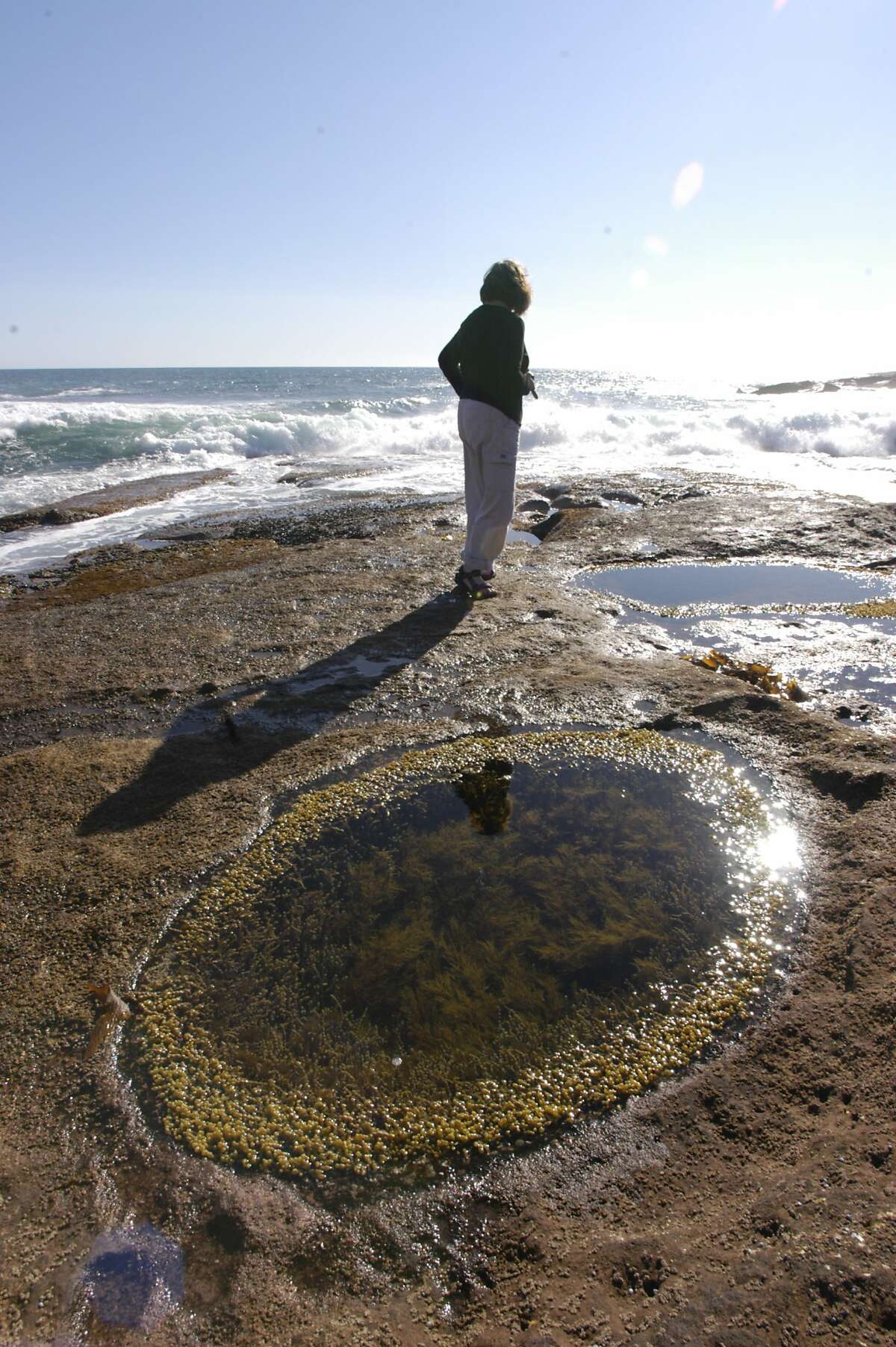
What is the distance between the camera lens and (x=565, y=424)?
1794cm

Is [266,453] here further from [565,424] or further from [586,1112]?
A: [586,1112]

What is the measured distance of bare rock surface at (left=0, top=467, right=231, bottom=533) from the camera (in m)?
8.71

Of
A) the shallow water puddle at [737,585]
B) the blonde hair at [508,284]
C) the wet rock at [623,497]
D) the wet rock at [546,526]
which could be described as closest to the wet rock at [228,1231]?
the shallow water puddle at [737,585]

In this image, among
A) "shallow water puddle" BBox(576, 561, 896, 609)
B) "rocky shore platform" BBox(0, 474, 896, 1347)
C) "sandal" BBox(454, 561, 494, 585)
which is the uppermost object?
"sandal" BBox(454, 561, 494, 585)

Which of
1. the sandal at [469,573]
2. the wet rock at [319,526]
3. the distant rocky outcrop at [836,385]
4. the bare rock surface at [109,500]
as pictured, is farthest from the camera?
the distant rocky outcrop at [836,385]

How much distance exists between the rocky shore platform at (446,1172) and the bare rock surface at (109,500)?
5.30 m

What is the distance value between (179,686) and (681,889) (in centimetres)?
239

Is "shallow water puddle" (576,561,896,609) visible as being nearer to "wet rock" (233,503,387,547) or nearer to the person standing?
the person standing

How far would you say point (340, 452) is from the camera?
57.7ft

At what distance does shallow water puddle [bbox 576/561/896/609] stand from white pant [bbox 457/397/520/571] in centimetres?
83

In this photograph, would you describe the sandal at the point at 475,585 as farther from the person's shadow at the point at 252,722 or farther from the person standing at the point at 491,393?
the person's shadow at the point at 252,722

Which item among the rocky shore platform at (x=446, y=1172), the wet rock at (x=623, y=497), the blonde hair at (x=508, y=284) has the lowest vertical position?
the rocky shore platform at (x=446, y=1172)

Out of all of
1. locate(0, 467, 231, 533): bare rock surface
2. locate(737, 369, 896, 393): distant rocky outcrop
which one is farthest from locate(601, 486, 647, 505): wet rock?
locate(737, 369, 896, 393): distant rocky outcrop

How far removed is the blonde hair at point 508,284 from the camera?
4234 mm
